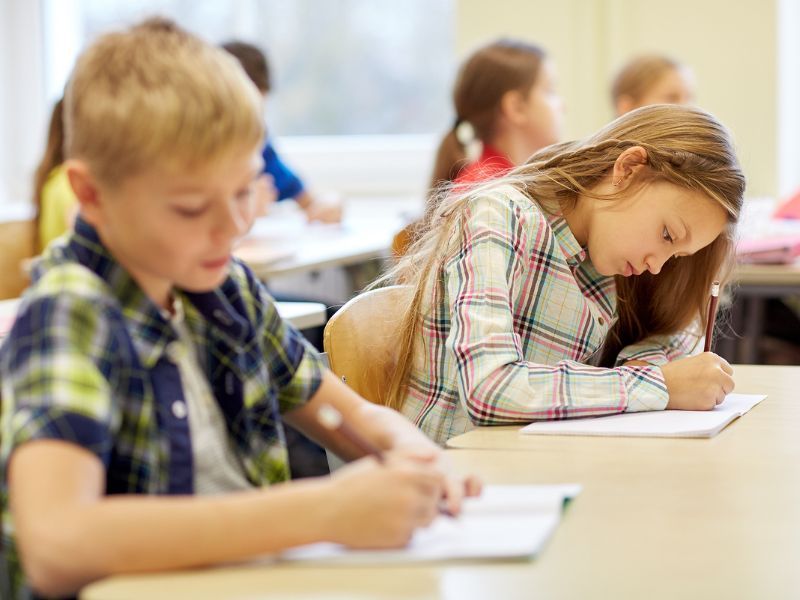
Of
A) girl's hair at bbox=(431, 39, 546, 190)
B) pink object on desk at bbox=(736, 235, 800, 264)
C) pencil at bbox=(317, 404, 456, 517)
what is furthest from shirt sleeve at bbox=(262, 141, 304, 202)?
pencil at bbox=(317, 404, 456, 517)

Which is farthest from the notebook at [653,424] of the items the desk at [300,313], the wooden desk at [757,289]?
the wooden desk at [757,289]

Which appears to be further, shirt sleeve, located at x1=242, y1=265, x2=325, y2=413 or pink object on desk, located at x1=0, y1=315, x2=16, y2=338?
pink object on desk, located at x1=0, y1=315, x2=16, y2=338

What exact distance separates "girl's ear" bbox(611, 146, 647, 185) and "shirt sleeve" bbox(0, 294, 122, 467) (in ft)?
2.75

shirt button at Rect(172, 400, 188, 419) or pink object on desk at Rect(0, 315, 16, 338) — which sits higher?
shirt button at Rect(172, 400, 188, 419)

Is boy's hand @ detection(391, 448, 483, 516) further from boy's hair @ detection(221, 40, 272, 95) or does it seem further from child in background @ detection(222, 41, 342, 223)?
child in background @ detection(222, 41, 342, 223)

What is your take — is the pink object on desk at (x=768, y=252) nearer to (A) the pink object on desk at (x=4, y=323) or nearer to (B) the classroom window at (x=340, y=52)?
(A) the pink object on desk at (x=4, y=323)

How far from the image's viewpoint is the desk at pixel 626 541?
2.54 feet

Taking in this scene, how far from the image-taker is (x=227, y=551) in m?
0.79

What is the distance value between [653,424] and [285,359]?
442mm

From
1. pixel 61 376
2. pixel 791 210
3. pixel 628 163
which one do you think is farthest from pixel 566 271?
pixel 791 210

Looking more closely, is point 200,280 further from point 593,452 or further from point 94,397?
point 593,452

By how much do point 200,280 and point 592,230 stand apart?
76 cm

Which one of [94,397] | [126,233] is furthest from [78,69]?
[94,397]

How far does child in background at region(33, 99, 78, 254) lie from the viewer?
9.02 feet
